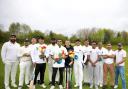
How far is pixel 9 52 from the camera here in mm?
9625

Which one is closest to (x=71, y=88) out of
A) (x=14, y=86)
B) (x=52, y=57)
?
(x=52, y=57)

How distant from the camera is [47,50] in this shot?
9.78 m

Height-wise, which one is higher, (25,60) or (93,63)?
(25,60)

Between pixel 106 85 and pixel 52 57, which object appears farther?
pixel 106 85

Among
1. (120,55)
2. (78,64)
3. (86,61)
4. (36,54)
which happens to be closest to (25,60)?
(36,54)

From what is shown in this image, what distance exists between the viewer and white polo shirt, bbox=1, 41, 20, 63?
9484mm

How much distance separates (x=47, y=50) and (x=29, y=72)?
1174 millimetres

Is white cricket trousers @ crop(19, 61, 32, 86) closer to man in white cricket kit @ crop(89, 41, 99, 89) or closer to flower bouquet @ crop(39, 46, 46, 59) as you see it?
flower bouquet @ crop(39, 46, 46, 59)

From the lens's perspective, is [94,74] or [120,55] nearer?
[120,55]

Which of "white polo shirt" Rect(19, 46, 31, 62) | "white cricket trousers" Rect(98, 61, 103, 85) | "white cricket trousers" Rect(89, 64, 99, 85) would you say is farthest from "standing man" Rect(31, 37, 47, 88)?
"white cricket trousers" Rect(98, 61, 103, 85)

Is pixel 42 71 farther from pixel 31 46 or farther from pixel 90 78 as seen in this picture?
pixel 90 78

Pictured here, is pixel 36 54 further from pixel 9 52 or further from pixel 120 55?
pixel 120 55

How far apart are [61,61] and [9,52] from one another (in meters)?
1.86

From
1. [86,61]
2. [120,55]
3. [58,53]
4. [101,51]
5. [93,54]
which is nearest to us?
[58,53]
